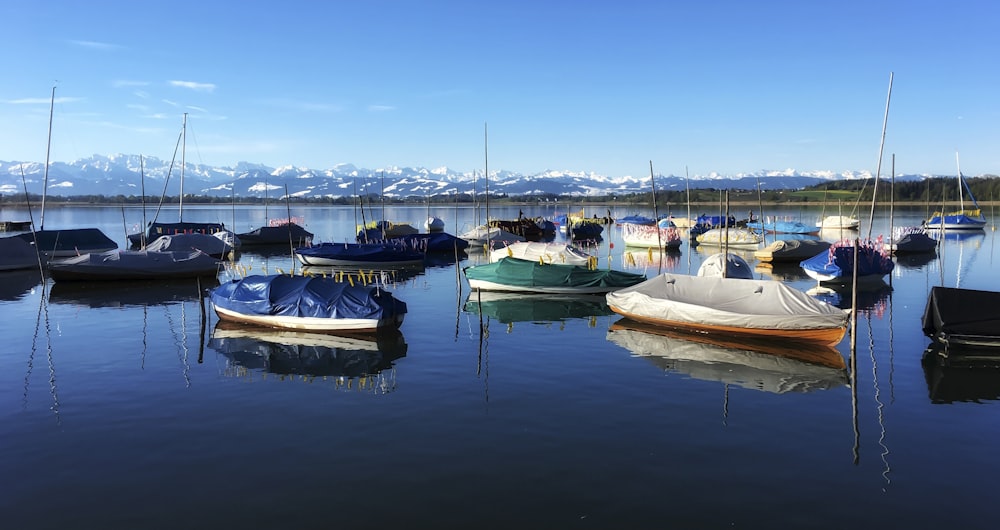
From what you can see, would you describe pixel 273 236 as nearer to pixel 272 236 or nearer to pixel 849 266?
pixel 272 236

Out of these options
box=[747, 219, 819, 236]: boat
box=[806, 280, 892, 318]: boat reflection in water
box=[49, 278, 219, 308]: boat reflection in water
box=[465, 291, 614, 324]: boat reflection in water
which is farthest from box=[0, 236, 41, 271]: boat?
box=[747, 219, 819, 236]: boat

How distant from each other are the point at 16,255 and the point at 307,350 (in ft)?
137

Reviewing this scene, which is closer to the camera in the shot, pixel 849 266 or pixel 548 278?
pixel 548 278

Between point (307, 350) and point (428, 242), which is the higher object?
point (428, 242)

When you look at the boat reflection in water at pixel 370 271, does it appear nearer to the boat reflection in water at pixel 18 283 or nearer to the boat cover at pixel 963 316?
the boat reflection in water at pixel 18 283

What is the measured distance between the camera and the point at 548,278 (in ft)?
137

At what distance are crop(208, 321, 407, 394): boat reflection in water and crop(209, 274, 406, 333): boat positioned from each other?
48 cm

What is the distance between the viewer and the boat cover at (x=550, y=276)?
4106 cm

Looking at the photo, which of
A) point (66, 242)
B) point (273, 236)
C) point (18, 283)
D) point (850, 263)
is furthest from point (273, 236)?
point (850, 263)

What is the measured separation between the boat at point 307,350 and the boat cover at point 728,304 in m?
11.3

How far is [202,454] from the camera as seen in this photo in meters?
16.3

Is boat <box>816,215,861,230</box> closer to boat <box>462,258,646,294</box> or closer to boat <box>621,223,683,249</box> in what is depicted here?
boat <box>621,223,683,249</box>

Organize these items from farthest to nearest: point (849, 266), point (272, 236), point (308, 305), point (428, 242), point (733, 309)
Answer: point (272, 236) → point (428, 242) → point (849, 266) → point (308, 305) → point (733, 309)

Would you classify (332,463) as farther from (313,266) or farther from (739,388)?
(313,266)
